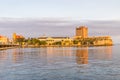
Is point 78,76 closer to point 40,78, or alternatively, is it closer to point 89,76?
point 89,76

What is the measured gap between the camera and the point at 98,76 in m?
30.8

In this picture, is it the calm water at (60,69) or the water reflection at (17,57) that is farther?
the water reflection at (17,57)

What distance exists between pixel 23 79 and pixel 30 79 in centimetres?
72

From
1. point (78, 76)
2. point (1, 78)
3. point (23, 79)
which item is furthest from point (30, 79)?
point (78, 76)

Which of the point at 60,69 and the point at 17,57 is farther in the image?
the point at 17,57

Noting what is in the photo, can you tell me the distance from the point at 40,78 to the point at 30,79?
1074 millimetres

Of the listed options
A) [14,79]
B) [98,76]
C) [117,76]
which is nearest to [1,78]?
[14,79]

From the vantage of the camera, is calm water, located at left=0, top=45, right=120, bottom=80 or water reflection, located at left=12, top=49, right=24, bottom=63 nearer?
calm water, located at left=0, top=45, right=120, bottom=80

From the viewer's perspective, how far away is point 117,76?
30719mm

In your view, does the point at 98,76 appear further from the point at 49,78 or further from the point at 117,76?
the point at 49,78

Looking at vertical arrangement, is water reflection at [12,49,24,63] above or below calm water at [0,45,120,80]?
above

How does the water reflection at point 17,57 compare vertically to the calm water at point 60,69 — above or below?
above

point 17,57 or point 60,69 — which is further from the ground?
point 17,57

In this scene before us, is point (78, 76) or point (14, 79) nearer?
point (14, 79)
